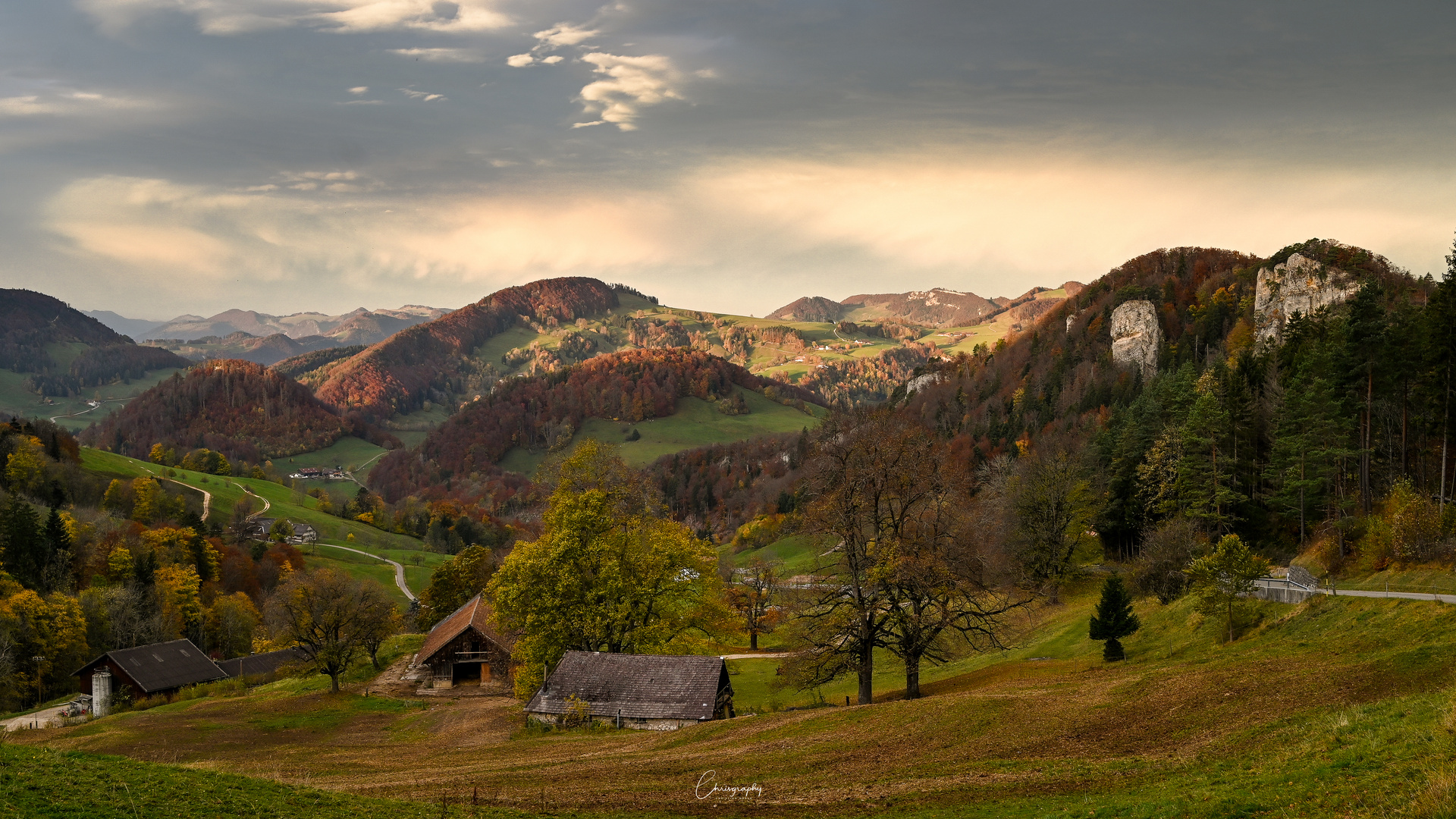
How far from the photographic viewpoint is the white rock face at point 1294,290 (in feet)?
331

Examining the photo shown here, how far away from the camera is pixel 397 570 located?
142 m

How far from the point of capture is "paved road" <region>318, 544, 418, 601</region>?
128m

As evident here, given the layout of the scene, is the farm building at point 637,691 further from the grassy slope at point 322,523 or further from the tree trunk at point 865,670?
the grassy slope at point 322,523

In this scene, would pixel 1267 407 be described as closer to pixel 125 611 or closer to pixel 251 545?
pixel 125 611

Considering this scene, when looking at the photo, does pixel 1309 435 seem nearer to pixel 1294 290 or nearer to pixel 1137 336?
pixel 1294 290

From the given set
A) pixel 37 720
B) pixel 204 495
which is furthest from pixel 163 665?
pixel 204 495

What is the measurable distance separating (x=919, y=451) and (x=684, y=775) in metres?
18.9

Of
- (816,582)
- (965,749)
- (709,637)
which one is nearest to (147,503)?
(709,637)

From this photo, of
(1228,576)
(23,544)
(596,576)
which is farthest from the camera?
(23,544)

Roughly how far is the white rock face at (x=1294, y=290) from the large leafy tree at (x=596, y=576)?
82.5 metres

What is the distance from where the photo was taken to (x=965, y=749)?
25.0m

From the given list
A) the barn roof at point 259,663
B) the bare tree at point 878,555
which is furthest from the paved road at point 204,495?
the bare tree at point 878,555

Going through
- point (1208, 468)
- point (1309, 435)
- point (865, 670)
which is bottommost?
point (865, 670)

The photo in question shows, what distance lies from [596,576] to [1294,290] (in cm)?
10262
